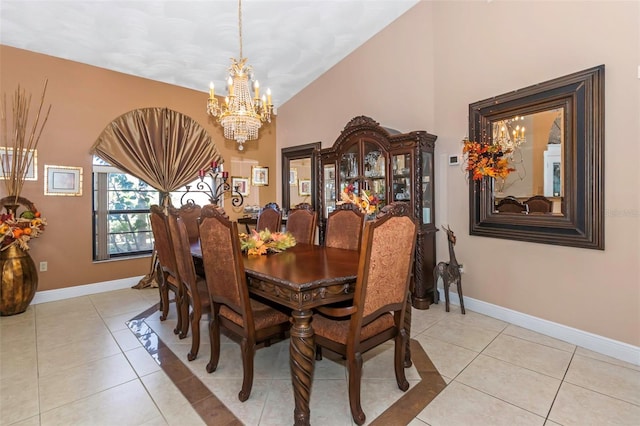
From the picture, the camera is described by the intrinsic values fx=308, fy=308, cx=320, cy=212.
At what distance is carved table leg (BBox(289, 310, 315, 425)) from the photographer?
1.63 meters

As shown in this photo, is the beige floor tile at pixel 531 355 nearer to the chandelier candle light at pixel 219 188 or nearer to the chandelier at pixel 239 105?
the chandelier at pixel 239 105

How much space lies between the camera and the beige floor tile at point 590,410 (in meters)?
1.71

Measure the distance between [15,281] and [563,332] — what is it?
5358mm

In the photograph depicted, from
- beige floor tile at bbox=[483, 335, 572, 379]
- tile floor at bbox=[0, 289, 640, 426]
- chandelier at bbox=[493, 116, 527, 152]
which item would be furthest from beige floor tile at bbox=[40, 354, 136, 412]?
chandelier at bbox=[493, 116, 527, 152]

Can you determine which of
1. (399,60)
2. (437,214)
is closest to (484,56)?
(399,60)

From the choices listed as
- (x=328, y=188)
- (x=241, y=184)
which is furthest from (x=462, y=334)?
(x=241, y=184)

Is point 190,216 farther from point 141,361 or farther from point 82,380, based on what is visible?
point 82,380

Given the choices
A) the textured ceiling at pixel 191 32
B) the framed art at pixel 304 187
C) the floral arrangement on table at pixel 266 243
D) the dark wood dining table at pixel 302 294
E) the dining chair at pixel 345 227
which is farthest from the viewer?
the framed art at pixel 304 187

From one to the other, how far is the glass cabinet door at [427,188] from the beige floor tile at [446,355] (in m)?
1.37

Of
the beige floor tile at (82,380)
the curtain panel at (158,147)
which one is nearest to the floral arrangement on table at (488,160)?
the beige floor tile at (82,380)

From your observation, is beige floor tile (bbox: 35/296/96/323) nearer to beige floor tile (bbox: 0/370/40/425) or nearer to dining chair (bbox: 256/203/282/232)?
beige floor tile (bbox: 0/370/40/425)

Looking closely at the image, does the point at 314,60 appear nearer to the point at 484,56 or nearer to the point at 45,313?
the point at 484,56

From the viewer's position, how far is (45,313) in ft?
11.0

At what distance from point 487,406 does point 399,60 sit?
12.2 ft
